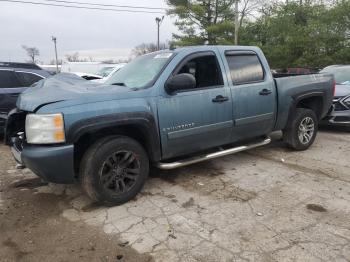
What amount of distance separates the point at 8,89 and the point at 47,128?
4.69 metres

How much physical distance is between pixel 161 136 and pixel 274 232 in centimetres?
169

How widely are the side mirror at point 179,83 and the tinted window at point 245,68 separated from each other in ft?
3.18

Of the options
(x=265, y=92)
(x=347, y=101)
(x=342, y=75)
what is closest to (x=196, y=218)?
(x=265, y=92)

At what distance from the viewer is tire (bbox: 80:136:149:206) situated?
12.9 ft

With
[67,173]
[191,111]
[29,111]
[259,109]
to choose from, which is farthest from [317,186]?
[29,111]

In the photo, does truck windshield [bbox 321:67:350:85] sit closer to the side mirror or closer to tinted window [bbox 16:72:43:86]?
the side mirror

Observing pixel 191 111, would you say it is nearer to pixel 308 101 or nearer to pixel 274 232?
pixel 274 232

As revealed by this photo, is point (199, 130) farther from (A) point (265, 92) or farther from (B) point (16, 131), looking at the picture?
(B) point (16, 131)

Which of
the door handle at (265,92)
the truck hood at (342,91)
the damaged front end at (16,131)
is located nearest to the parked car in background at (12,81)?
the damaged front end at (16,131)

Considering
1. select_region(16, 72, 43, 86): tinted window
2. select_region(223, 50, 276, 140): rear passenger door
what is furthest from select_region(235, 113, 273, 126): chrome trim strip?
select_region(16, 72, 43, 86): tinted window

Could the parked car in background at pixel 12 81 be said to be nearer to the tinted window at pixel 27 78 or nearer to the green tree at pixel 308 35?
the tinted window at pixel 27 78

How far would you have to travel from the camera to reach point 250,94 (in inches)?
206

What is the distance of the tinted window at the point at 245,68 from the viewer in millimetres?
5164

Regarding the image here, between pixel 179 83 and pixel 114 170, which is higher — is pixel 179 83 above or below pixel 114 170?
above
